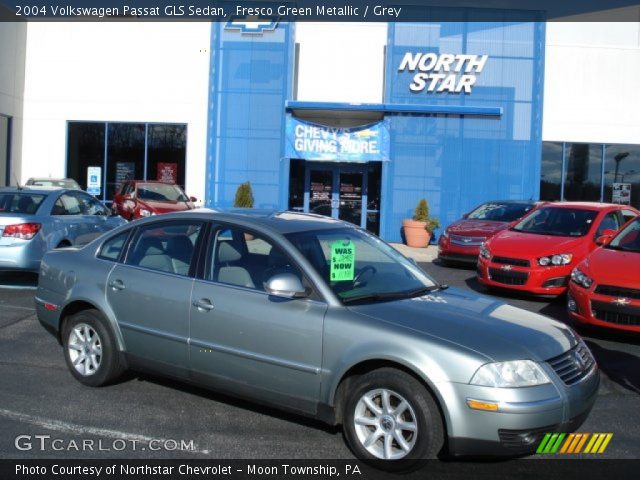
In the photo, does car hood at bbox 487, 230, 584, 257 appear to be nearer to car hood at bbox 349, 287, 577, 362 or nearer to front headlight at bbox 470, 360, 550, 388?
car hood at bbox 349, 287, 577, 362

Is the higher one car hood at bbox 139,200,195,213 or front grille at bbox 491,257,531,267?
car hood at bbox 139,200,195,213

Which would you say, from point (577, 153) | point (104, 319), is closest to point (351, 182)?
point (577, 153)

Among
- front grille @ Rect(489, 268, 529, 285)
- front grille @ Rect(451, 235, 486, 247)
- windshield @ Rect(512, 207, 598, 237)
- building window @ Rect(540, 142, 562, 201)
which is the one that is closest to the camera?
front grille @ Rect(489, 268, 529, 285)

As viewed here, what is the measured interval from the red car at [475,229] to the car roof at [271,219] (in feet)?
27.3

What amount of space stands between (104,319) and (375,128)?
14.9 meters

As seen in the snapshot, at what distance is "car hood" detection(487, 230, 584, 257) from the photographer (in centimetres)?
1018

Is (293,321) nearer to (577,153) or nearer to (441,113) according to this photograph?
(441,113)

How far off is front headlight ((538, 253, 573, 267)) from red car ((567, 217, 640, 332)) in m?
1.39

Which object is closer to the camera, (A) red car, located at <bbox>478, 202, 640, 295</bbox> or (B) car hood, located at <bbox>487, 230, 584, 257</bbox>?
(A) red car, located at <bbox>478, 202, 640, 295</bbox>

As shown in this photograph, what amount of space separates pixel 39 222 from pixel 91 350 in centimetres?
474

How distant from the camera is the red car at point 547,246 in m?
10.0

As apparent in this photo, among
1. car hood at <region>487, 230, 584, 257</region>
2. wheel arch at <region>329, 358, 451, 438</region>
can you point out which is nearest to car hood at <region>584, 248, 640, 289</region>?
car hood at <region>487, 230, 584, 257</region>

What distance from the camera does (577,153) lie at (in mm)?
20656

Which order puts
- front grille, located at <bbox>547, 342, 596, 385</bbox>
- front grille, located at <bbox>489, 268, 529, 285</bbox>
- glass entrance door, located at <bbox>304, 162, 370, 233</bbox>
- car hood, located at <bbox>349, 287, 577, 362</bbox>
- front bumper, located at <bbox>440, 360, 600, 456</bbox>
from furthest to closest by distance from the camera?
glass entrance door, located at <bbox>304, 162, 370, 233</bbox>
front grille, located at <bbox>489, 268, 529, 285</bbox>
front grille, located at <bbox>547, 342, 596, 385</bbox>
car hood, located at <bbox>349, 287, 577, 362</bbox>
front bumper, located at <bbox>440, 360, 600, 456</bbox>
